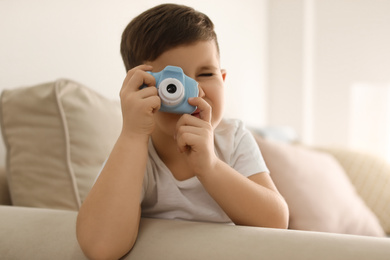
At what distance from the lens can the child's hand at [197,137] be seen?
1.83ft

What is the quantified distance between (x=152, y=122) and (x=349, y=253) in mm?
302

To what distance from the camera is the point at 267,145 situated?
1.24m

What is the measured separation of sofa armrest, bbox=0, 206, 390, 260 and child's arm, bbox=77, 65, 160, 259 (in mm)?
21

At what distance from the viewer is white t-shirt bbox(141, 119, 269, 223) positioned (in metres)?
0.69

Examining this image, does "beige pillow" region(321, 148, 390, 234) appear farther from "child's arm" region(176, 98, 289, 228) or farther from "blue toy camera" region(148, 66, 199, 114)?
"blue toy camera" region(148, 66, 199, 114)

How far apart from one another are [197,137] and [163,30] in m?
0.18

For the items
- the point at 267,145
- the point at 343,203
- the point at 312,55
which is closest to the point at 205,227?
the point at 267,145

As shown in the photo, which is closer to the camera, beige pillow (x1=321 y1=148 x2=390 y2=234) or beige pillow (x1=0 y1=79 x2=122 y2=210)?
beige pillow (x1=0 y1=79 x2=122 y2=210)

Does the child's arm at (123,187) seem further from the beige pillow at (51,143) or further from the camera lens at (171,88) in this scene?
the beige pillow at (51,143)

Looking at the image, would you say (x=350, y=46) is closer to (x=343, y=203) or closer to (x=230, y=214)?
(x=343, y=203)

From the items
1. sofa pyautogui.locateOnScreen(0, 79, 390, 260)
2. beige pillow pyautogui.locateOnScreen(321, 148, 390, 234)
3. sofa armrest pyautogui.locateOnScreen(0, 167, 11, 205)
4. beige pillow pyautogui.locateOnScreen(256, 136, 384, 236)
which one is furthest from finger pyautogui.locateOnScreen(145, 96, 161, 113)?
beige pillow pyautogui.locateOnScreen(321, 148, 390, 234)

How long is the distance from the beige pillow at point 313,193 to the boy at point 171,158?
0.48m

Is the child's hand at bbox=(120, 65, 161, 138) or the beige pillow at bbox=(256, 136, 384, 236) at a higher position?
the child's hand at bbox=(120, 65, 161, 138)

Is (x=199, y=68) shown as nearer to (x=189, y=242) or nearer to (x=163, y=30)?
(x=163, y=30)
